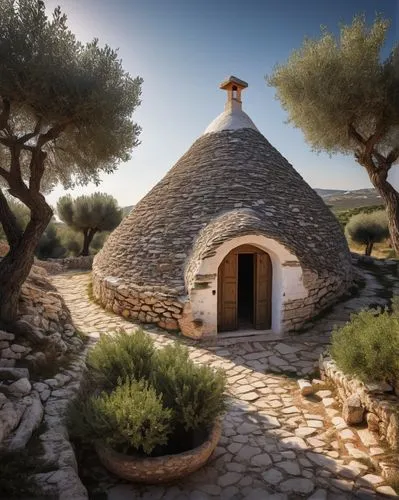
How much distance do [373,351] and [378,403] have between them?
0.58 metres

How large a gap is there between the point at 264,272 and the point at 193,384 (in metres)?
4.42

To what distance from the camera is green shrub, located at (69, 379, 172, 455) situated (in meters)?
3.09

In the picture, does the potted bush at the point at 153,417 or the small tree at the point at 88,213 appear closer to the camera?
the potted bush at the point at 153,417

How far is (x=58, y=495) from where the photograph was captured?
273 centimetres

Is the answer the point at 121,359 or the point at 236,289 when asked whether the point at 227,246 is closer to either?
the point at 236,289

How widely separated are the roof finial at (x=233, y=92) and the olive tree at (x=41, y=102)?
485 centimetres

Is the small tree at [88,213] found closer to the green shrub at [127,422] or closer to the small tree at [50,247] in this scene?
the small tree at [50,247]

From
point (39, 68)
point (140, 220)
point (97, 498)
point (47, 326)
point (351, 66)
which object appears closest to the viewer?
point (97, 498)

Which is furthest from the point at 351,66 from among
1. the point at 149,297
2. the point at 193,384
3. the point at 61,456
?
the point at 61,456

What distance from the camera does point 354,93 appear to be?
24.8 feet

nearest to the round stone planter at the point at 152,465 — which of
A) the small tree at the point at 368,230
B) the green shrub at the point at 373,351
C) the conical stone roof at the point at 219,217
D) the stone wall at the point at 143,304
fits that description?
the green shrub at the point at 373,351

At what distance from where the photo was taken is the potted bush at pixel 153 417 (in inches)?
124

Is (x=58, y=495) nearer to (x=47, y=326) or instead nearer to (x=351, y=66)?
(x=47, y=326)

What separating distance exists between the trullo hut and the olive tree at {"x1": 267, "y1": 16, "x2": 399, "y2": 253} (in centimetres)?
172
